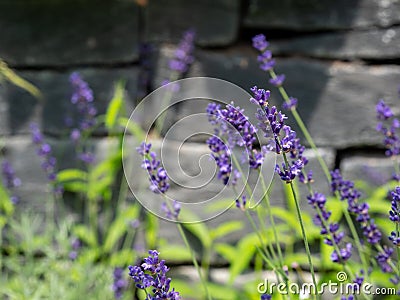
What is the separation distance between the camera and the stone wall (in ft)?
6.58

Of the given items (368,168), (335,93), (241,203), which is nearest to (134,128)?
(335,93)

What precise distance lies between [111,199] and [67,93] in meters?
0.45

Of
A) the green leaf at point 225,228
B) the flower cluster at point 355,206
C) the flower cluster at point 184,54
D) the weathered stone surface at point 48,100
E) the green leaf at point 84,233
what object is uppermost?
the flower cluster at point 184,54

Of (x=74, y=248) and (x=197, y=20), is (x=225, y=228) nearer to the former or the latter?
(x=74, y=248)

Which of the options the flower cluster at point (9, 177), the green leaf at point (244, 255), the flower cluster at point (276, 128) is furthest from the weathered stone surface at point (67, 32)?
the flower cluster at point (276, 128)

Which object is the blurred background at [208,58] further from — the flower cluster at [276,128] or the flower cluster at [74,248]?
the flower cluster at [276,128]

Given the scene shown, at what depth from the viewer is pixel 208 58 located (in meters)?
2.09

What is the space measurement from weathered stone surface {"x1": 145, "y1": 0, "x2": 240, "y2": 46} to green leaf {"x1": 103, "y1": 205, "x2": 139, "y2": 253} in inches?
25.8

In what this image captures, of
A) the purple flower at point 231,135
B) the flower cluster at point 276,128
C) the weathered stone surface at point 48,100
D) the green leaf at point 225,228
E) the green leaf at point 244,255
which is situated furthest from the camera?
the weathered stone surface at point 48,100

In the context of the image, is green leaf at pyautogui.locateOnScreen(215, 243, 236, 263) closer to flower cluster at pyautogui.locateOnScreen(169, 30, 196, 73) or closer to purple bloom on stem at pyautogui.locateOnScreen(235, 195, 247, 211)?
flower cluster at pyautogui.locateOnScreen(169, 30, 196, 73)

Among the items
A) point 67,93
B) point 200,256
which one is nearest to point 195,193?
point 200,256

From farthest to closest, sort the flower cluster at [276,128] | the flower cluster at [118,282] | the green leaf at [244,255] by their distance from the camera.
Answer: the green leaf at [244,255]
the flower cluster at [118,282]
the flower cluster at [276,128]

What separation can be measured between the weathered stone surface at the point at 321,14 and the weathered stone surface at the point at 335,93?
0.14 metres

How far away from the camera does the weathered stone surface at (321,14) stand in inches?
78.7
